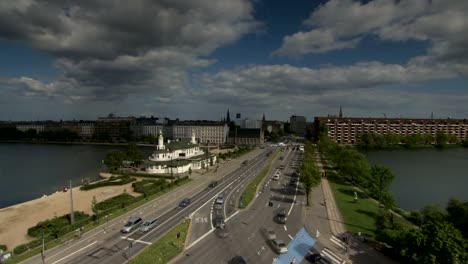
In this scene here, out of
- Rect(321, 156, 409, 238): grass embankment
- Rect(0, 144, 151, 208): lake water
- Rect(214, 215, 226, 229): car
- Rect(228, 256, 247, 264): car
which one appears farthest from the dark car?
Rect(0, 144, 151, 208): lake water

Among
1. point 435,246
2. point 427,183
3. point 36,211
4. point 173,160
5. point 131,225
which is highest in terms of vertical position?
point 435,246

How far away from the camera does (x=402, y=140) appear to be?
164 metres

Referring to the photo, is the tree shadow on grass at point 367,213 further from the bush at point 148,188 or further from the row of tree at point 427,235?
the bush at point 148,188

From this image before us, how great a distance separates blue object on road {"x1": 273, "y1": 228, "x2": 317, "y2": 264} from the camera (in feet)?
83.6

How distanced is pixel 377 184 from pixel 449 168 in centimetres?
6432

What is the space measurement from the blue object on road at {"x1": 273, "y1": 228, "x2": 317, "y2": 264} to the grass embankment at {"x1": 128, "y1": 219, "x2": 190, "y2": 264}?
9.47 meters

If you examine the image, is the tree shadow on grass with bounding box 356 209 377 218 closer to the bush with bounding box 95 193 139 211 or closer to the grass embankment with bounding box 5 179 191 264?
the grass embankment with bounding box 5 179 191 264

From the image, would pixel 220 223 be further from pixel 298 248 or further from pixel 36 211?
pixel 36 211

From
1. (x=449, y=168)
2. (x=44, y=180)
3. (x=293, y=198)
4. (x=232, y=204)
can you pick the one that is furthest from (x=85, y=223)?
(x=449, y=168)

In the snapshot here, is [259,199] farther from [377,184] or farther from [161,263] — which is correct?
[161,263]

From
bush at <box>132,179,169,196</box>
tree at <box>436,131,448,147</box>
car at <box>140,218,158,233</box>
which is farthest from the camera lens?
tree at <box>436,131,448,147</box>

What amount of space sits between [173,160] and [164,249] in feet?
172

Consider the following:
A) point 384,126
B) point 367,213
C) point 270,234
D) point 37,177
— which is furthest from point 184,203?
point 384,126

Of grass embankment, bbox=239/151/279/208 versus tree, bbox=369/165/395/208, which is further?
tree, bbox=369/165/395/208
